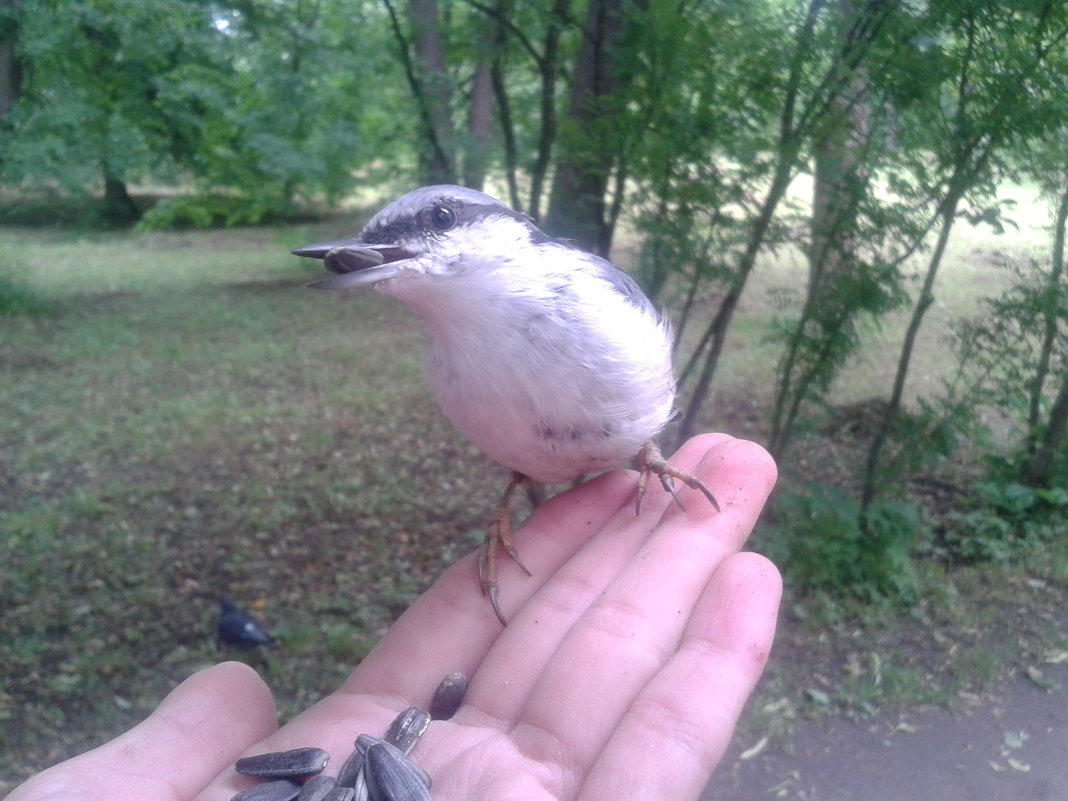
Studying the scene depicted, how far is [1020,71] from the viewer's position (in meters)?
3.26

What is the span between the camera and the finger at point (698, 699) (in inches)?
68.2

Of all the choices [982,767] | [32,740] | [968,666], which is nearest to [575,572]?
[982,767]

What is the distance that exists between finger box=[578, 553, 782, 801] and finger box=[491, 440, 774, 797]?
0.08 metres

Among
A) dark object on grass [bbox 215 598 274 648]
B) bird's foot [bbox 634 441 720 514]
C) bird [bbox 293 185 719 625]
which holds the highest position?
bird [bbox 293 185 719 625]

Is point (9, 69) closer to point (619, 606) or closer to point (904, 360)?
point (619, 606)

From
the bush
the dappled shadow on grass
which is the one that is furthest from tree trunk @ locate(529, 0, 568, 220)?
the bush

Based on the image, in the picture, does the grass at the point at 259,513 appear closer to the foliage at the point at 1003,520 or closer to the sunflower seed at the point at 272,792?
the foliage at the point at 1003,520

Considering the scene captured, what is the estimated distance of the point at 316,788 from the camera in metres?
1.95

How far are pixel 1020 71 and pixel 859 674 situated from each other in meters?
2.53

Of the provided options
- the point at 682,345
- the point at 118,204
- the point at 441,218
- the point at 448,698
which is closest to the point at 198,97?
the point at 118,204

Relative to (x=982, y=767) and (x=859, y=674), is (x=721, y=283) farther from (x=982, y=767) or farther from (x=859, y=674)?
(x=982, y=767)

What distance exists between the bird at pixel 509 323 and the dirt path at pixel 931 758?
1.71m

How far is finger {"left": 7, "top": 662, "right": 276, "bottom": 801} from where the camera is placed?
1859mm

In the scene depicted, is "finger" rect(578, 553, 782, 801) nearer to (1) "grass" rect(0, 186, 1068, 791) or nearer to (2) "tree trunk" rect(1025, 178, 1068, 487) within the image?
(1) "grass" rect(0, 186, 1068, 791)
